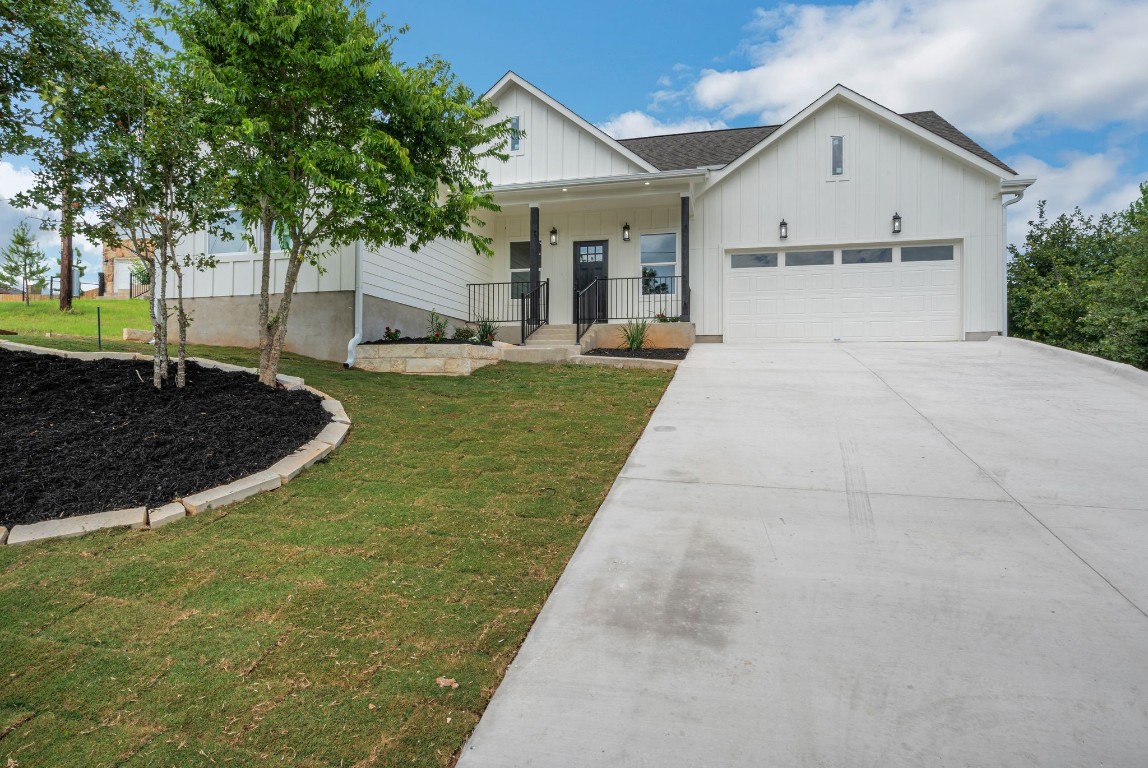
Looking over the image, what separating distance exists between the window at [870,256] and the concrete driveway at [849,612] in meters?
7.67

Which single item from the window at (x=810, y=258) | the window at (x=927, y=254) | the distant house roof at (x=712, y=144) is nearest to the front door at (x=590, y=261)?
the distant house roof at (x=712, y=144)

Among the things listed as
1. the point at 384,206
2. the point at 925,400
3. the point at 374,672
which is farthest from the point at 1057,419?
the point at 384,206

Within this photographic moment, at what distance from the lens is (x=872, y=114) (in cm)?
1184

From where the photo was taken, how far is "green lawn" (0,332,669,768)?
1.80m

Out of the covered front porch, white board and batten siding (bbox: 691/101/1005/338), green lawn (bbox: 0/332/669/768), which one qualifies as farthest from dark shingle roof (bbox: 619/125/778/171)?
green lawn (bbox: 0/332/669/768)

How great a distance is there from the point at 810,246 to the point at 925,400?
262 inches

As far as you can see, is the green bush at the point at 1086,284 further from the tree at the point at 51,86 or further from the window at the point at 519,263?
the tree at the point at 51,86

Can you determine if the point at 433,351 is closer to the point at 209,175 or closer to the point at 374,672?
the point at 209,175

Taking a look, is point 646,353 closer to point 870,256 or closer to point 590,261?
point 590,261

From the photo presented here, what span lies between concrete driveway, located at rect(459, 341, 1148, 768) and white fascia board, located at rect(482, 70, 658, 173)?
8.33m

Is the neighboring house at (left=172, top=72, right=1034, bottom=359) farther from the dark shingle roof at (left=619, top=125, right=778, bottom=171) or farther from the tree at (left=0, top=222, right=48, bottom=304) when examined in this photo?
the tree at (left=0, top=222, right=48, bottom=304)

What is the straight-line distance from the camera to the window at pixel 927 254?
1170 cm

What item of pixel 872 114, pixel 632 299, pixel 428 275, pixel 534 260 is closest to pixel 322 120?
pixel 428 275

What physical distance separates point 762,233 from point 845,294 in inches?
81.0
